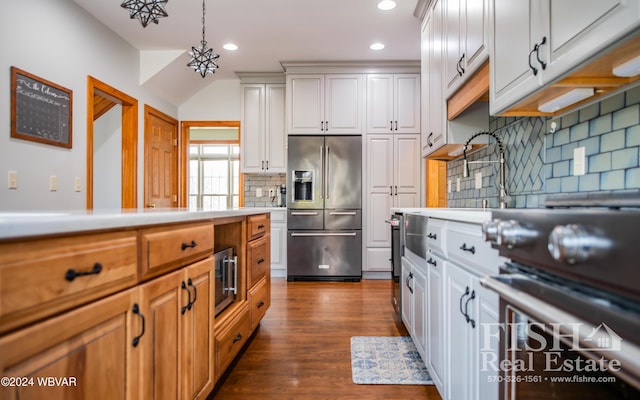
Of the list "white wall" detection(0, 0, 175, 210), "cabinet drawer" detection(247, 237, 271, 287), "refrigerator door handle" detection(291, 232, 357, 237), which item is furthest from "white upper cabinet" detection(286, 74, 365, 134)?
"cabinet drawer" detection(247, 237, 271, 287)

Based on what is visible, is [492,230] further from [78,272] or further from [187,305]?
[187,305]

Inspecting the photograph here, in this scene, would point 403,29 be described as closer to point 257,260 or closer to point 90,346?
point 257,260

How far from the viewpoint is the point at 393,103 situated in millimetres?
4566

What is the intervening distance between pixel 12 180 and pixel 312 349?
2.47 m

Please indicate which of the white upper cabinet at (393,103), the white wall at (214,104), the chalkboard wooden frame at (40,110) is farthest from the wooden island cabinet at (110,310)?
→ the white wall at (214,104)

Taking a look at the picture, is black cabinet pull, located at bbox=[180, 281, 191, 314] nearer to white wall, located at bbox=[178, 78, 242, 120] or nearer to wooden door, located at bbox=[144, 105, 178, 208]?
wooden door, located at bbox=[144, 105, 178, 208]

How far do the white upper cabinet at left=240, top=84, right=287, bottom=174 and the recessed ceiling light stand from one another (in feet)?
6.44

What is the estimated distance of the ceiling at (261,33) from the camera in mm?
3289

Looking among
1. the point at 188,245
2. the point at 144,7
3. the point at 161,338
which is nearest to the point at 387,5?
the point at 144,7

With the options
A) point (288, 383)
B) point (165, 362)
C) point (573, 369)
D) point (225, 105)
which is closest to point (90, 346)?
point (165, 362)

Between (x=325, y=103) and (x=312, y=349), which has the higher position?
(x=325, y=103)

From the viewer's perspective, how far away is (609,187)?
1266 millimetres

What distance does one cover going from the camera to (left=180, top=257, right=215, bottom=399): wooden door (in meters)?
1.35

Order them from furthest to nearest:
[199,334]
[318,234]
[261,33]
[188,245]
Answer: [318,234] < [261,33] < [199,334] < [188,245]
